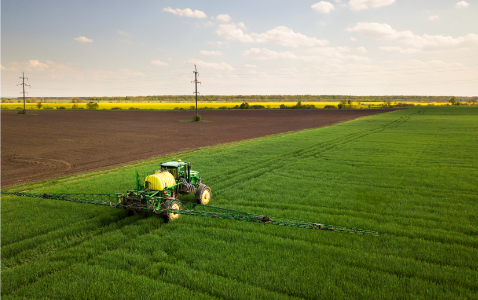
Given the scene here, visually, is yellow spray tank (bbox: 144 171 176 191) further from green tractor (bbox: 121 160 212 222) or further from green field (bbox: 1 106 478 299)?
green field (bbox: 1 106 478 299)

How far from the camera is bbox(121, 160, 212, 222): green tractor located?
10078 millimetres

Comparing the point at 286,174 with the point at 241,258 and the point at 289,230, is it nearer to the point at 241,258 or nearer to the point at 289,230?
the point at 289,230

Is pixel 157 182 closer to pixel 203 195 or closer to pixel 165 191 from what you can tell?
pixel 165 191

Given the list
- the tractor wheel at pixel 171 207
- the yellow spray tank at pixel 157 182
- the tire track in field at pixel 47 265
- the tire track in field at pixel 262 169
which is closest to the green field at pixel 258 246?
the tire track in field at pixel 47 265

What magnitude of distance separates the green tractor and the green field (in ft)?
1.92

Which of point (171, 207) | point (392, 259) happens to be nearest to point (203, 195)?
point (171, 207)

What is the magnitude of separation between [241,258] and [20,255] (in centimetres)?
609

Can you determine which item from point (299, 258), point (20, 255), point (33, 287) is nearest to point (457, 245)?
point (299, 258)

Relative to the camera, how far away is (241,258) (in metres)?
7.88

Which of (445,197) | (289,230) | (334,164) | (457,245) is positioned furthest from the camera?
(334,164)

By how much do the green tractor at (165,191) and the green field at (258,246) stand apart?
0.58 meters

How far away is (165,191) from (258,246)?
4.11 meters

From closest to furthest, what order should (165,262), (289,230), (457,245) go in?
(165,262), (457,245), (289,230)

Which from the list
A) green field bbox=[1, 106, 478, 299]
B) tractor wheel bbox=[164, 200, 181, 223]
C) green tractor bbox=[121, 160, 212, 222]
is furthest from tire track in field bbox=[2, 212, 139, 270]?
tractor wheel bbox=[164, 200, 181, 223]
